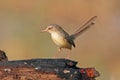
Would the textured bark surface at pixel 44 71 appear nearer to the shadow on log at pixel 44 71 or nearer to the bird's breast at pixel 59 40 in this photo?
the shadow on log at pixel 44 71

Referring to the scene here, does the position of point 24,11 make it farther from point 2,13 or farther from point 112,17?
point 112,17

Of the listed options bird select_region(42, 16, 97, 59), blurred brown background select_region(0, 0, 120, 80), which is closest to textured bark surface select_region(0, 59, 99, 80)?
bird select_region(42, 16, 97, 59)

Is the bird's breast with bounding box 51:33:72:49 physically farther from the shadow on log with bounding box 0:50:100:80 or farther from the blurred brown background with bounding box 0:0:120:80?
the shadow on log with bounding box 0:50:100:80

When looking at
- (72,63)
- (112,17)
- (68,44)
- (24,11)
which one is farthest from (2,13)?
(72,63)

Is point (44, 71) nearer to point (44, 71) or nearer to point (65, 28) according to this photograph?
point (44, 71)

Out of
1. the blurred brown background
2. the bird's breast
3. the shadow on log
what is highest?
the blurred brown background
